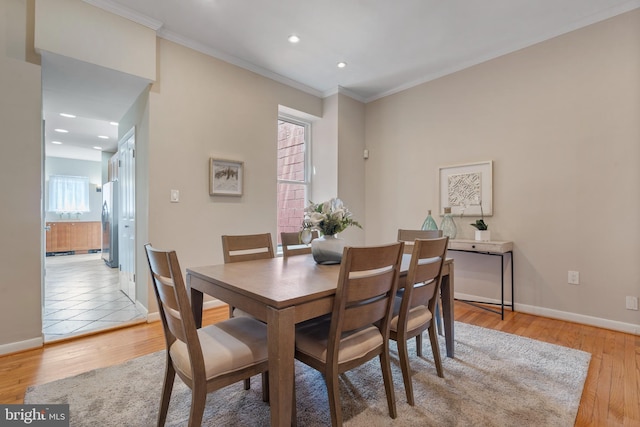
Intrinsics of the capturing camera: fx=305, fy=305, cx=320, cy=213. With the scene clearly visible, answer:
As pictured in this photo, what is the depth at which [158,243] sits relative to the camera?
9.37 feet

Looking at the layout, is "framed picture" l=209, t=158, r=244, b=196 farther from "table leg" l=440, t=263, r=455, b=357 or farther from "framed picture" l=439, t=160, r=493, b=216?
"framed picture" l=439, t=160, r=493, b=216

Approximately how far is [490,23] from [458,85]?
0.86 metres

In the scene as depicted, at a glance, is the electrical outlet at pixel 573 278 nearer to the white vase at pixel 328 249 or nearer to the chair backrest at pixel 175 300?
the white vase at pixel 328 249

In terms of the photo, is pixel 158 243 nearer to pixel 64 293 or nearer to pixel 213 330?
pixel 213 330

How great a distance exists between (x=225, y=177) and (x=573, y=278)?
3571 mm

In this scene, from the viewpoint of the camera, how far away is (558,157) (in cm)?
293

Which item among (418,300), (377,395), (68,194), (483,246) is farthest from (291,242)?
(68,194)

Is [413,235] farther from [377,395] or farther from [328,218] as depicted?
[377,395]

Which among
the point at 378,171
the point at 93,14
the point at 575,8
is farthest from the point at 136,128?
the point at 575,8

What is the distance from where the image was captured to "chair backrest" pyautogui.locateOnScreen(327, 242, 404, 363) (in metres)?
1.27

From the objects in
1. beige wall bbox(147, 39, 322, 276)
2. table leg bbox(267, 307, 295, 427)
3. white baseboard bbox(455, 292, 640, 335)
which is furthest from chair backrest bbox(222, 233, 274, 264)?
white baseboard bbox(455, 292, 640, 335)

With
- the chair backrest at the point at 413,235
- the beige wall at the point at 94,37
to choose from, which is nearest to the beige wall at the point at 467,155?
the beige wall at the point at 94,37

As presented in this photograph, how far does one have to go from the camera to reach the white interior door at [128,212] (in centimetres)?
322

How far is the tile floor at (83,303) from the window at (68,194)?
3.09 meters
